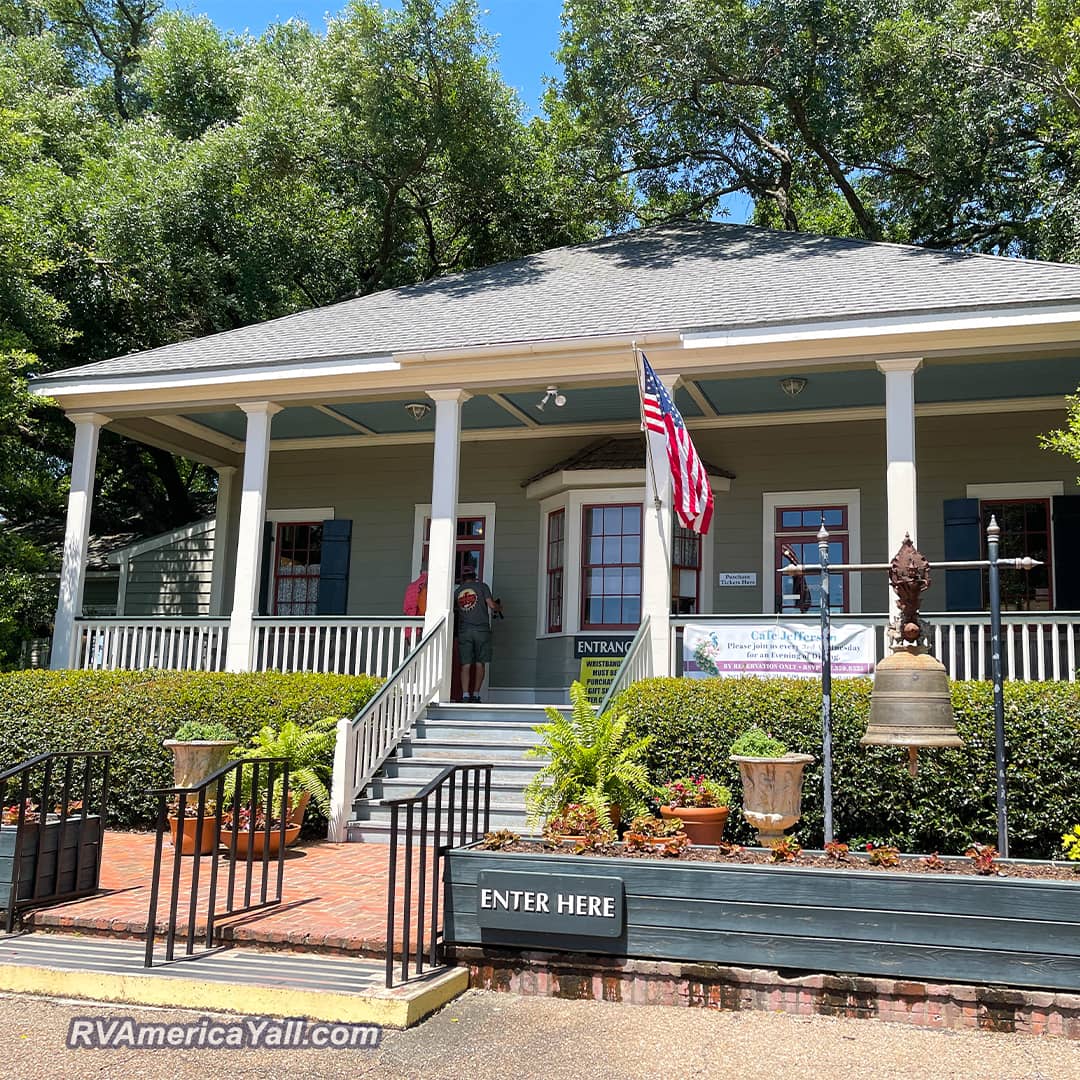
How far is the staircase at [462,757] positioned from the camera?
896cm

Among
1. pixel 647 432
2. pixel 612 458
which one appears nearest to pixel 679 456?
pixel 647 432

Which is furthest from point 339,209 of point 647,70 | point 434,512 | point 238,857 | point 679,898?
point 679,898

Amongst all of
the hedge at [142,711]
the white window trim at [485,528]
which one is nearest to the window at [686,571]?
the white window trim at [485,528]

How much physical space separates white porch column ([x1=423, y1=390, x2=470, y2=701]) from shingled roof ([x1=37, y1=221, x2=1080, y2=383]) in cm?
75

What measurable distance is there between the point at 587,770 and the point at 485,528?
278 inches

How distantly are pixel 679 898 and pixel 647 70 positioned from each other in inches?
642

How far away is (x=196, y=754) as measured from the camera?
335 inches

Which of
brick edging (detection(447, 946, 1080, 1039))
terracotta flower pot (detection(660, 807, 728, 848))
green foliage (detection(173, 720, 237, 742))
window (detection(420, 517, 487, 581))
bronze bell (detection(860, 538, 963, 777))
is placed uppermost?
window (detection(420, 517, 487, 581))

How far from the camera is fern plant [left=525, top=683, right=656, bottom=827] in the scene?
23.6 ft

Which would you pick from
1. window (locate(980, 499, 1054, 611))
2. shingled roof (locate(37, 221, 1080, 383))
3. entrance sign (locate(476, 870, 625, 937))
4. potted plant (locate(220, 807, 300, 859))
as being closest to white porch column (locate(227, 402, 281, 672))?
shingled roof (locate(37, 221, 1080, 383))

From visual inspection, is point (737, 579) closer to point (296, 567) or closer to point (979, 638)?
point (979, 638)

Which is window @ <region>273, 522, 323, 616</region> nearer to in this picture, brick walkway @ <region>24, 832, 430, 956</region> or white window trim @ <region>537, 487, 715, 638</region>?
white window trim @ <region>537, 487, 715, 638</region>

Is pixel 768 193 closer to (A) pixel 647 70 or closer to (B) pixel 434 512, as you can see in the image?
(A) pixel 647 70

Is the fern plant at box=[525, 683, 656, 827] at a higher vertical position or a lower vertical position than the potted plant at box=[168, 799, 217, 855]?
higher
